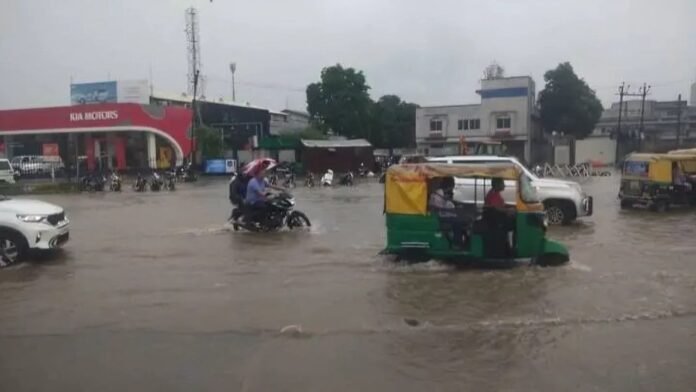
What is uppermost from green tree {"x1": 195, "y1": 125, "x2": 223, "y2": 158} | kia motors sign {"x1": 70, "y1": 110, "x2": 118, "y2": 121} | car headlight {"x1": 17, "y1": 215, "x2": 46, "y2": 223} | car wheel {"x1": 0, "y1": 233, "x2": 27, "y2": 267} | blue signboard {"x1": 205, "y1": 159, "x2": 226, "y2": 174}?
kia motors sign {"x1": 70, "y1": 110, "x2": 118, "y2": 121}

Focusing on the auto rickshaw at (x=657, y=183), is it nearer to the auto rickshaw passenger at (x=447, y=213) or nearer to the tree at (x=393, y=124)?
the auto rickshaw passenger at (x=447, y=213)

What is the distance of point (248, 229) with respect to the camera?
44.8 ft

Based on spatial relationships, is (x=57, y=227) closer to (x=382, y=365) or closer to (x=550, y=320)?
(x=382, y=365)

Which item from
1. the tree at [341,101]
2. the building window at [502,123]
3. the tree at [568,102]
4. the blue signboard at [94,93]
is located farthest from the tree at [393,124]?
the blue signboard at [94,93]

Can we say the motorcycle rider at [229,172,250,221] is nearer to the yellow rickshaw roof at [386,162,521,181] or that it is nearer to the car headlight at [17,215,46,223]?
the car headlight at [17,215,46,223]

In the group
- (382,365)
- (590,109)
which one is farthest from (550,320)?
(590,109)

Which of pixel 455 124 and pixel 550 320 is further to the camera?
pixel 455 124

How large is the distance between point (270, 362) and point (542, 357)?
7.70 ft

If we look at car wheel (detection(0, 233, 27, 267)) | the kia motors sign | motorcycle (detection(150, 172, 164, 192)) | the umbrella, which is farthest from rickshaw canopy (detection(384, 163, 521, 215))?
the kia motors sign

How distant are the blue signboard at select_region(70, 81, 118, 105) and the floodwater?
46.1 metres

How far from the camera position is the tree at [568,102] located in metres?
57.0

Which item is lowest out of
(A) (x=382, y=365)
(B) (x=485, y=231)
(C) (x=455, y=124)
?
(A) (x=382, y=365)

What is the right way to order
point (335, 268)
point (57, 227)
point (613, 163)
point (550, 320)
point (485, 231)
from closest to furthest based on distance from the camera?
point (550, 320), point (485, 231), point (335, 268), point (57, 227), point (613, 163)

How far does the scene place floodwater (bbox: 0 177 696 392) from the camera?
5.11m
